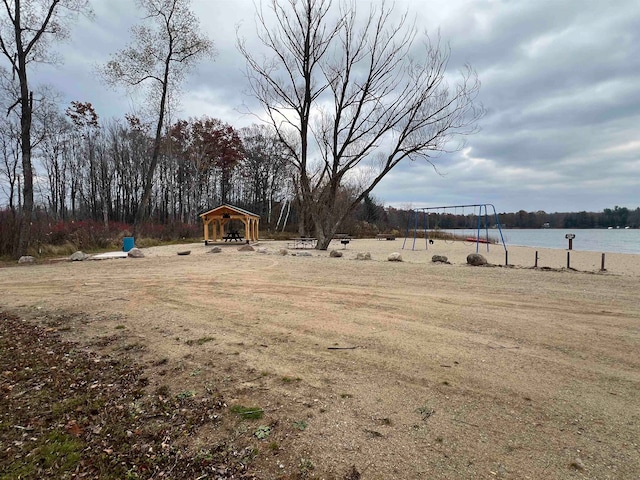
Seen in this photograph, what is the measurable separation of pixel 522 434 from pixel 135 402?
2710 mm

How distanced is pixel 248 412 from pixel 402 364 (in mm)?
1491

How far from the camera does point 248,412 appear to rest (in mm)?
2473

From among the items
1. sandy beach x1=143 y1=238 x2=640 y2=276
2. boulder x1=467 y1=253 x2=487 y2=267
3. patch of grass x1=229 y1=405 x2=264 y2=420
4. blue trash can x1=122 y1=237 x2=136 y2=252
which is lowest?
patch of grass x1=229 y1=405 x2=264 y2=420

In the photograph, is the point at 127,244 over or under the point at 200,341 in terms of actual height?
over

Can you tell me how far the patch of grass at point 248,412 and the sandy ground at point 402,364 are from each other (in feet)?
0.24

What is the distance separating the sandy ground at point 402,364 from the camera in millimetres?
2055

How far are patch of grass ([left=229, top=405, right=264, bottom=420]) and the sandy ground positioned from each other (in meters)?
0.07

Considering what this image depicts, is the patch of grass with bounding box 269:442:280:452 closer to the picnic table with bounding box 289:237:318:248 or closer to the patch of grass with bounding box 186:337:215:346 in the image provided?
the patch of grass with bounding box 186:337:215:346

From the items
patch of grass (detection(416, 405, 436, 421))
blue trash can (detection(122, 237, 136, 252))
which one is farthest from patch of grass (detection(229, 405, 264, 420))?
blue trash can (detection(122, 237, 136, 252))

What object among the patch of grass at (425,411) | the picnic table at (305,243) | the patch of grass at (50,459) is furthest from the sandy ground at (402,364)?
the picnic table at (305,243)

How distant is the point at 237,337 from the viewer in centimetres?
404

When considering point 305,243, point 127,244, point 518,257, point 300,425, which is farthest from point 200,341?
point 305,243

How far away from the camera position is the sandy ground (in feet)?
6.74

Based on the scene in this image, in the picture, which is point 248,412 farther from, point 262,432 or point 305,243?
point 305,243
